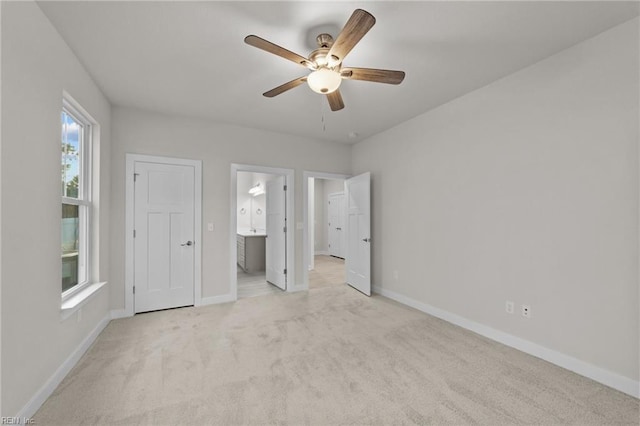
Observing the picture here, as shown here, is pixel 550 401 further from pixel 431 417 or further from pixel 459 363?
pixel 431 417

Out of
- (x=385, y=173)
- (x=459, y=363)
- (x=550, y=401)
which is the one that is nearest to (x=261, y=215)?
(x=385, y=173)

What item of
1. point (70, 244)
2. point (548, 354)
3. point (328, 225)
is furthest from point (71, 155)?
point (328, 225)

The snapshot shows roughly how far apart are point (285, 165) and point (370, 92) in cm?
188

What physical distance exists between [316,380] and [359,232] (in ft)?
9.06

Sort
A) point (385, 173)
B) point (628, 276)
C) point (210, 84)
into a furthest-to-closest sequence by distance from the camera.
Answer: point (385, 173) < point (210, 84) < point (628, 276)

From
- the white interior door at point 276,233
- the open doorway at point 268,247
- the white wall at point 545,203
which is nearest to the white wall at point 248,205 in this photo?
the open doorway at point 268,247

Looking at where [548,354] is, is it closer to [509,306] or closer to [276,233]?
[509,306]

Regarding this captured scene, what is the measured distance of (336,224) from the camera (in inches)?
330

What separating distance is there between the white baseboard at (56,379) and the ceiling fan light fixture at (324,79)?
2674mm

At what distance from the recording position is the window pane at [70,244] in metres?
2.37

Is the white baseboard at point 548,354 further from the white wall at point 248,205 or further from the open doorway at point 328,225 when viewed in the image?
the white wall at point 248,205

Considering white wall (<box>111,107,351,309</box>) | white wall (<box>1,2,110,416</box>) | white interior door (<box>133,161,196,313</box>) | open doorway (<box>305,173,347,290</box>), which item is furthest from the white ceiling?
open doorway (<box>305,173,347,290</box>)

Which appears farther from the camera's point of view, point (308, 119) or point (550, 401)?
point (308, 119)

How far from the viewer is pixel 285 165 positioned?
14.6 feet
